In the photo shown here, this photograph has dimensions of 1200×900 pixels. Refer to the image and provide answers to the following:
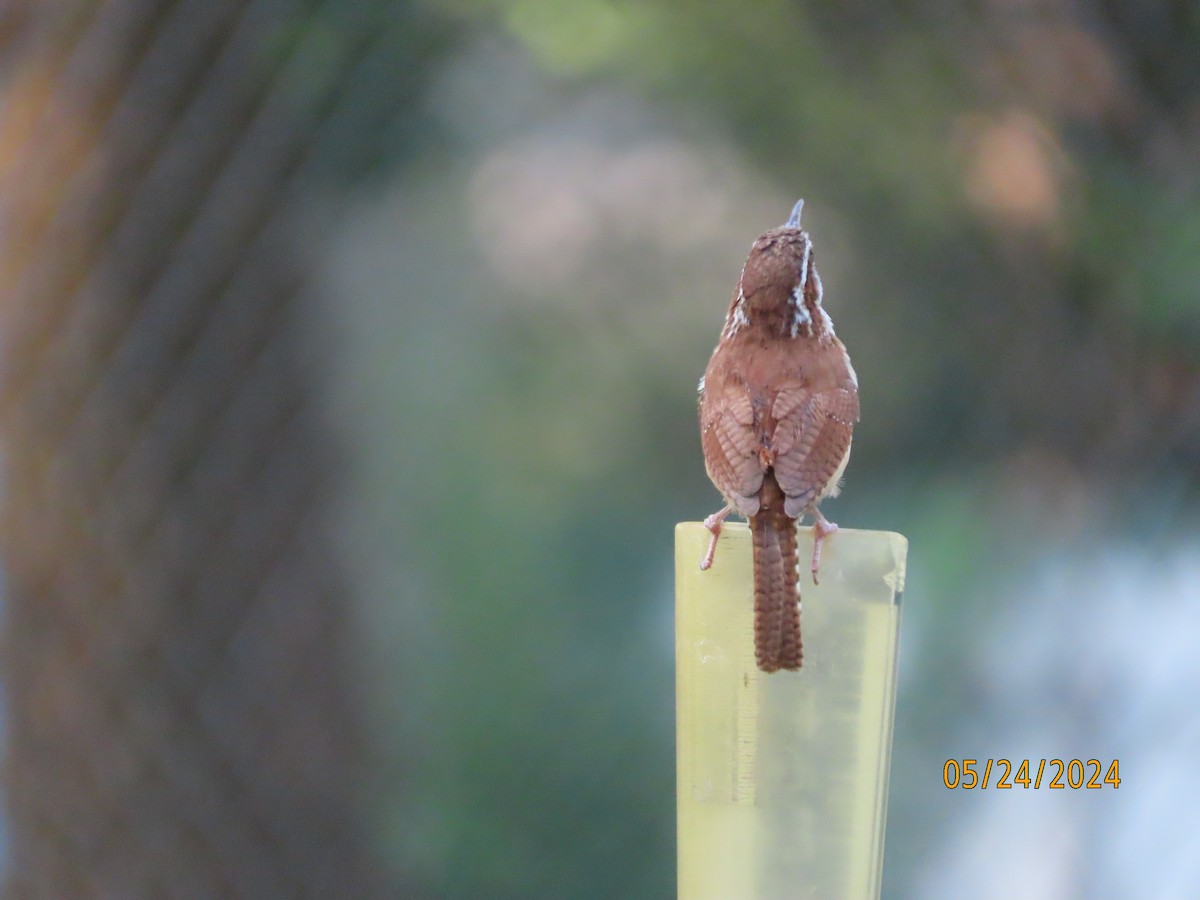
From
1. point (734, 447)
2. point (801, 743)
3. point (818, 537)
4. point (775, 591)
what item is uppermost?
point (734, 447)

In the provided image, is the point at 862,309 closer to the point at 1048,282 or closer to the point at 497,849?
the point at 1048,282

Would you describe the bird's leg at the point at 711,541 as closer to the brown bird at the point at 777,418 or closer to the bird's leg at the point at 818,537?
the brown bird at the point at 777,418

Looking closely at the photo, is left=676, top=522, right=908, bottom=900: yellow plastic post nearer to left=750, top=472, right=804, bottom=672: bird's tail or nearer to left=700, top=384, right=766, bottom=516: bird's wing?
left=750, top=472, right=804, bottom=672: bird's tail
